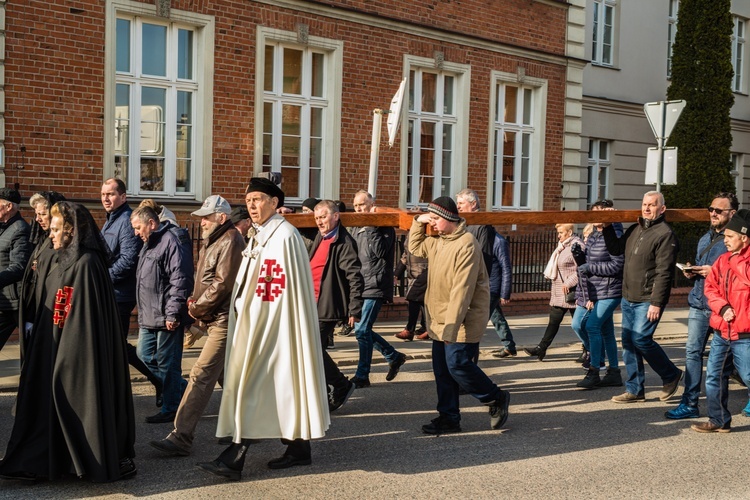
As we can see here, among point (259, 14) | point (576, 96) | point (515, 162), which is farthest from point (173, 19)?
point (576, 96)

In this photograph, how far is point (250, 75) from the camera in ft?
52.4

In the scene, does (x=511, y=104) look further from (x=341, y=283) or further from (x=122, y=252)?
(x=122, y=252)

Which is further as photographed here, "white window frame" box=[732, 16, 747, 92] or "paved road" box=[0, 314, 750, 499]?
"white window frame" box=[732, 16, 747, 92]

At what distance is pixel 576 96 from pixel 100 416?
16.8 meters

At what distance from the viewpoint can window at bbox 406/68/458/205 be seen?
1881cm

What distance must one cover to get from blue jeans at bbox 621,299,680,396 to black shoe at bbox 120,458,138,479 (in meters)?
4.88

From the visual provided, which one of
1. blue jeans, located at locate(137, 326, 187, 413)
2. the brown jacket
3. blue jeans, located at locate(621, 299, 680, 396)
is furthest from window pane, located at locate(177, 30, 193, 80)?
blue jeans, located at locate(621, 299, 680, 396)

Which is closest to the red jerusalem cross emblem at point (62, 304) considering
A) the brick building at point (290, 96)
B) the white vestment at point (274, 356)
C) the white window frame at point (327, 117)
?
the white vestment at point (274, 356)

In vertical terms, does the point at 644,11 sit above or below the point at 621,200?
above

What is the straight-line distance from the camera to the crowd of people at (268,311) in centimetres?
634

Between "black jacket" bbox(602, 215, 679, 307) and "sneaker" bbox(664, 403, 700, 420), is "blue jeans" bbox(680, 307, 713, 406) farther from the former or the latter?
"black jacket" bbox(602, 215, 679, 307)

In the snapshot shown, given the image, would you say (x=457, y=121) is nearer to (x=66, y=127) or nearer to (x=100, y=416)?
(x=66, y=127)

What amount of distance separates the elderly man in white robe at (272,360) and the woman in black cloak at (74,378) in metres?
0.66

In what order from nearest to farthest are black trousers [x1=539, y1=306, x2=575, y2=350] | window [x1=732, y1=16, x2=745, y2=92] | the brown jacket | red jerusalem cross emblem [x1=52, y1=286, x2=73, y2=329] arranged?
red jerusalem cross emblem [x1=52, y1=286, x2=73, y2=329] → the brown jacket → black trousers [x1=539, y1=306, x2=575, y2=350] → window [x1=732, y1=16, x2=745, y2=92]
